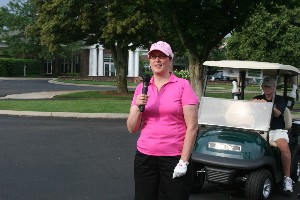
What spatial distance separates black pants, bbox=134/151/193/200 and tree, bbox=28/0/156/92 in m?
18.1

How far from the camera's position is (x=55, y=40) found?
24.9 meters

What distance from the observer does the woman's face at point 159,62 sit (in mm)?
3609

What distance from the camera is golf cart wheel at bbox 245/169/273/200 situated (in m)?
5.23

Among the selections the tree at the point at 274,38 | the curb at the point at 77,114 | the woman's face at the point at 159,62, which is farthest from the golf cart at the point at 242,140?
the tree at the point at 274,38

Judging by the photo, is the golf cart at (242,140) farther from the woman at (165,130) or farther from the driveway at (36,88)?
the driveway at (36,88)

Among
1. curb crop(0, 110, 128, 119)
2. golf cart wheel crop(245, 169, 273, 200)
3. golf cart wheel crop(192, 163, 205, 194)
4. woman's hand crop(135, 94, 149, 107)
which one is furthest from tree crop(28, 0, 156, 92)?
woman's hand crop(135, 94, 149, 107)

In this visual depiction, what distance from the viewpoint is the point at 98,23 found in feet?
78.0

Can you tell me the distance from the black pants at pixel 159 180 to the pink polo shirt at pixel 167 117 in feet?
0.22

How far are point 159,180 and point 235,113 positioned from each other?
2630 mm

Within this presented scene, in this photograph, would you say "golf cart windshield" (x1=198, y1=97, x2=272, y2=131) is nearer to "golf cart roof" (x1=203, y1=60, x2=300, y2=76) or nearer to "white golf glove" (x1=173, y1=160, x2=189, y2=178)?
"golf cart roof" (x1=203, y1=60, x2=300, y2=76)

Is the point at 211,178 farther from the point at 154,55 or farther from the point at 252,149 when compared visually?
the point at 154,55

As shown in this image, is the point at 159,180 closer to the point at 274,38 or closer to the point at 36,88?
the point at 36,88

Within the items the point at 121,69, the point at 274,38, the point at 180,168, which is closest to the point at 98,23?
the point at 121,69

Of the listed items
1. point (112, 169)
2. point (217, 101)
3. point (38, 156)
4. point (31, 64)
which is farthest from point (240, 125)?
point (31, 64)
